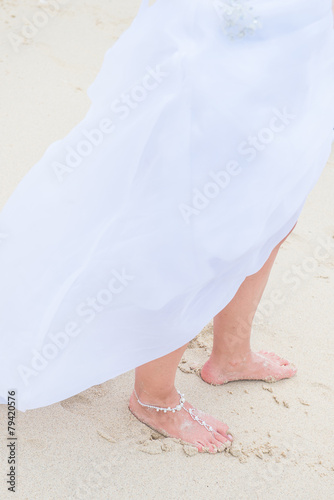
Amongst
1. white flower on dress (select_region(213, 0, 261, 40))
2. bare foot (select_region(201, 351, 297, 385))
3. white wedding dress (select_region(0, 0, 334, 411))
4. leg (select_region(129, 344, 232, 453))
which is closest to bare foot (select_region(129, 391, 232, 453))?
leg (select_region(129, 344, 232, 453))

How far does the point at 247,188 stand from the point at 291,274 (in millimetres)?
1004

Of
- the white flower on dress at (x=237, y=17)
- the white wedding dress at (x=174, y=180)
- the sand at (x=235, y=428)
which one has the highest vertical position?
the white flower on dress at (x=237, y=17)

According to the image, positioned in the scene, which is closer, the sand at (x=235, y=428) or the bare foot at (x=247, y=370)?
the sand at (x=235, y=428)

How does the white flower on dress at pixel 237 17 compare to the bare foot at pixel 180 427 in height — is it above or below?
above

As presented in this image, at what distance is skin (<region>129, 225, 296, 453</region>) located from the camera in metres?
1.37

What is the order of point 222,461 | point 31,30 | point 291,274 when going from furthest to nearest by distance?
point 31,30
point 291,274
point 222,461

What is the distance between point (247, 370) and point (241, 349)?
0.23 ft

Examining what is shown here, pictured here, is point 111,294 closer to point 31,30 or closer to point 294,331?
point 294,331

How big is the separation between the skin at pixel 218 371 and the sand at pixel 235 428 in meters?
0.03

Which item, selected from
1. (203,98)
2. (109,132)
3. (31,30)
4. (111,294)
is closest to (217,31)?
(203,98)

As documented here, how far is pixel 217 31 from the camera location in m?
1.09

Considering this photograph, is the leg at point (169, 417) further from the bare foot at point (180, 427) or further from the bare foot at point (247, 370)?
the bare foot at point (247, 370)

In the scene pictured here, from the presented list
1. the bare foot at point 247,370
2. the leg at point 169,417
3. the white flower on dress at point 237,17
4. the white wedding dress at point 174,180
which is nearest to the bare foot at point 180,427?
the leg at point 169,417

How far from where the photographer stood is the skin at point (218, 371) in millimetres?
1365
